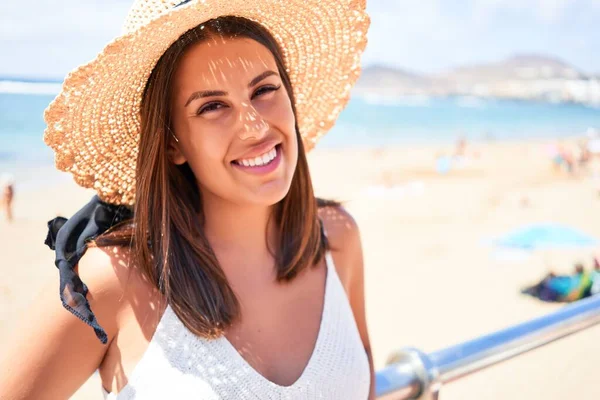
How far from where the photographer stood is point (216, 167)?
167 centimetres

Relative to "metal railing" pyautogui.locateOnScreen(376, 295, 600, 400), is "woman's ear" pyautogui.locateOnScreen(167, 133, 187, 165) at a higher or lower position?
higher

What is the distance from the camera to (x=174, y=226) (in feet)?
5.72

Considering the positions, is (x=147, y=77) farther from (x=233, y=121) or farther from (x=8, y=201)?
(x=8, y=201)

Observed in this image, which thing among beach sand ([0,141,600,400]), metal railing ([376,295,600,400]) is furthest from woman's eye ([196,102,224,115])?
beach sand ([0,141,600,400])

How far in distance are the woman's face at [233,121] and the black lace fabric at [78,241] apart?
328mm

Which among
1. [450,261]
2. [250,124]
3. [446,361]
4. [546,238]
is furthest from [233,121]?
[450,261]

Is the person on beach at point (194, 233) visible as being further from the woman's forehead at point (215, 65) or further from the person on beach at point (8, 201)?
the person on beach at point (8, 201)

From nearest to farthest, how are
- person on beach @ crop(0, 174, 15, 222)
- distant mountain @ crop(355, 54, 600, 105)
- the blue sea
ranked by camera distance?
1. person on beach @ crop(0, 174, 15, 222)
2. the blue sea
3. distant mountain @ crop(355, 54, 600, 105)

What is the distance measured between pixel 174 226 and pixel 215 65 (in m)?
0.50

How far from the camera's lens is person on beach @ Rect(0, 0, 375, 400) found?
1478 mm

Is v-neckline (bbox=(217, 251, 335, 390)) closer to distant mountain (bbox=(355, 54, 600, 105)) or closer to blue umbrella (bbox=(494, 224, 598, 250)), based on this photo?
blue umbrella (bbox=(494, 224, 598, 250))

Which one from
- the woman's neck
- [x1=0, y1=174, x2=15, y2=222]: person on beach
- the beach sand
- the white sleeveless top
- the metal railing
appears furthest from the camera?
[x1=0, y1=174, x2=15, y2=222]: person on beach

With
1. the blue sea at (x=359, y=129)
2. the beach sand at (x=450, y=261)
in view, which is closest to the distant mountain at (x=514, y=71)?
the blue sea at (x=359, y=129)

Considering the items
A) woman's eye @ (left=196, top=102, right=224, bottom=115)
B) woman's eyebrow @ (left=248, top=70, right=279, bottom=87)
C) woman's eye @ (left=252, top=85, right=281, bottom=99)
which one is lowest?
woman's eye @ (left=196, top=102, right=224, bottom=115)
